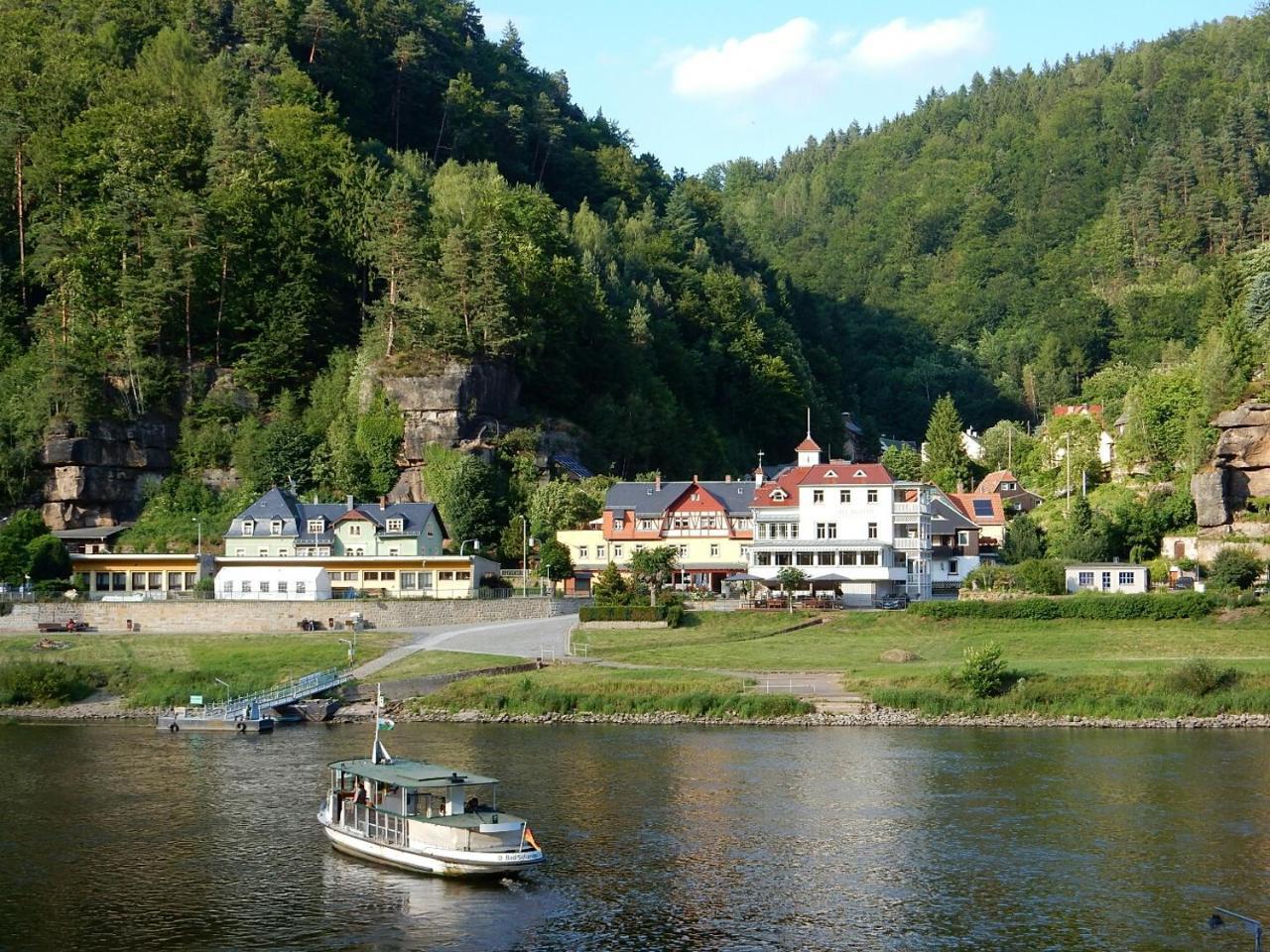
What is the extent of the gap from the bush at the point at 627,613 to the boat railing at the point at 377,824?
3789 centimetres

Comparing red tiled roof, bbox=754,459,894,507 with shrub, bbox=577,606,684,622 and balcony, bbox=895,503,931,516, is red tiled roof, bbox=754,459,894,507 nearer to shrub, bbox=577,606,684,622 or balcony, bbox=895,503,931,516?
balcony, bbox=895,503,931,516

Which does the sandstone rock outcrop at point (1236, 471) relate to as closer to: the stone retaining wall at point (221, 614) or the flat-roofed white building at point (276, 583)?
the stone retaining wall at point (221, 614)

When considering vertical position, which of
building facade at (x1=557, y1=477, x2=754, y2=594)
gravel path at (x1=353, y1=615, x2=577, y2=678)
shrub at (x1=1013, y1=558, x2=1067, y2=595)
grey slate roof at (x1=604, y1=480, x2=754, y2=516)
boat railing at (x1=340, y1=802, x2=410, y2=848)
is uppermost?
grey slate roof at (x1=604, y1=480, x2=754, y2=516)

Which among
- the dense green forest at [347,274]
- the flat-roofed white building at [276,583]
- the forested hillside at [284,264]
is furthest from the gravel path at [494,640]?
the forested hillside at [284,264]

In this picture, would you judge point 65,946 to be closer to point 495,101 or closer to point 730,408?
point 730,408

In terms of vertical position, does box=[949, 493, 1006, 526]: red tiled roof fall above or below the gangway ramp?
above

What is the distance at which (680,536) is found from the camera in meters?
97.6

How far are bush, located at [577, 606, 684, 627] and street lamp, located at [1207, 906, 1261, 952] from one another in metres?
46.9

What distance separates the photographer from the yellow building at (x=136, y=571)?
94.3m

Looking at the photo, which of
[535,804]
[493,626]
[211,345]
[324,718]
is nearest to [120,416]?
[211,345]

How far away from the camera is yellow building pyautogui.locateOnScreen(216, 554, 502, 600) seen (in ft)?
299

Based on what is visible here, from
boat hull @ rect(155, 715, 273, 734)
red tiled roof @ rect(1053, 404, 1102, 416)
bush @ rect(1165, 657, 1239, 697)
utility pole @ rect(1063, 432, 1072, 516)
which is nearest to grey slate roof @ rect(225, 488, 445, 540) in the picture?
boat hull @ rect(155, 715, 273, 734)

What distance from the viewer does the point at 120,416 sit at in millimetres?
105812

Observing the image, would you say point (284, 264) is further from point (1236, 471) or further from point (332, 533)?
point (1236, 471)
